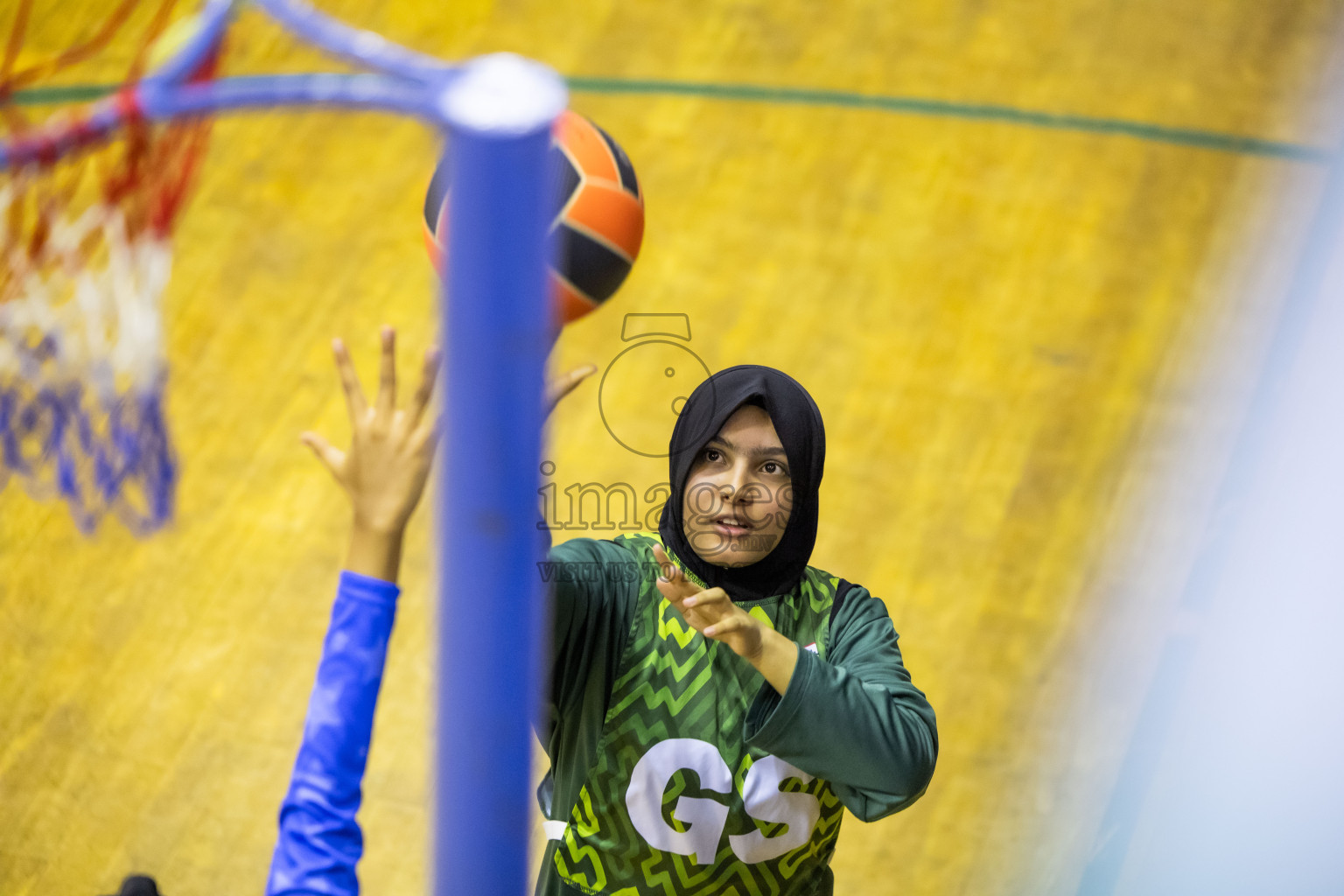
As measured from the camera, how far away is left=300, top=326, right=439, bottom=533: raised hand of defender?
138cm

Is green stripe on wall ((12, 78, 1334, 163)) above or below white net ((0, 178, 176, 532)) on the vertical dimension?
above

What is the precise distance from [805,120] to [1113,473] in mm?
1670

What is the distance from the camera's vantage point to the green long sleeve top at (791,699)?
1696 millimetres

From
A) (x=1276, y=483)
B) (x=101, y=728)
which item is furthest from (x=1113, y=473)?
(x=101, y=728)

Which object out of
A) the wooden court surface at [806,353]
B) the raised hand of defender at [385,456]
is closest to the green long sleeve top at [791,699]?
the raised hand of defender at [385,456]

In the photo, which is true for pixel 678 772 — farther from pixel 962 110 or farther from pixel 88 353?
pixel 962 110

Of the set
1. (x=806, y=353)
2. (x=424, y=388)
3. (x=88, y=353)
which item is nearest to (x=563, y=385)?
(x=424, y=388)

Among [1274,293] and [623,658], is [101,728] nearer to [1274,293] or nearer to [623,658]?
[623,658]

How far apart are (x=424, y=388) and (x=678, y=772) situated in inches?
29.3

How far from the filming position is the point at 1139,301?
4.29 metres

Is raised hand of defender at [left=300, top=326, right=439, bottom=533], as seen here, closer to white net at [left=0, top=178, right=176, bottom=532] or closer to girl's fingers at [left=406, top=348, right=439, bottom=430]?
girl's fingers at [left=406, top=348, right=439, bottom=430]

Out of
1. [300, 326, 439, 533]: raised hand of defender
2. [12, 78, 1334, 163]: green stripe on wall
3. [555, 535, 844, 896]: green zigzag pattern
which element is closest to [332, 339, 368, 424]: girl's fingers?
[300, 326, 439, 533]: raised hand of defender

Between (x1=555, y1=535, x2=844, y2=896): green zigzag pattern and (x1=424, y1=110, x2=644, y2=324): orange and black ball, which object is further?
(x1=424, y1=110, x2=644, y2=324): orange and black ball

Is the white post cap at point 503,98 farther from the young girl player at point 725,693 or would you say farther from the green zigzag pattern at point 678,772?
the green zigzag pattern at point 678,772
